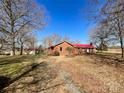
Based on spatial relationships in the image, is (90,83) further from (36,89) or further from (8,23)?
(8,23)

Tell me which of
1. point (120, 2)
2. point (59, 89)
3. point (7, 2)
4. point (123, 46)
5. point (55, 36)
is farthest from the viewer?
point (55, 36)

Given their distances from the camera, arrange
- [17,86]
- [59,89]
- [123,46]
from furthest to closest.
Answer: [123,46] < [17,86] < [59,89]

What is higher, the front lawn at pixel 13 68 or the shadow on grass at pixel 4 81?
the front lawn at pixel 13 68

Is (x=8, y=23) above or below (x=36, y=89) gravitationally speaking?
above

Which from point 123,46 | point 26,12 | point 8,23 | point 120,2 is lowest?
point 123,46

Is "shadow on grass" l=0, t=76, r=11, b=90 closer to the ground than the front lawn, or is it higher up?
closer to the ground

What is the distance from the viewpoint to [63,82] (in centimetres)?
874

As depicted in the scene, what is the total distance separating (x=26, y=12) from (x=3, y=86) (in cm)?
1609

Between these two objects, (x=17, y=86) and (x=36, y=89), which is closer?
(x=36, y=89)

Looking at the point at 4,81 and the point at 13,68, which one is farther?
the point at 13,68

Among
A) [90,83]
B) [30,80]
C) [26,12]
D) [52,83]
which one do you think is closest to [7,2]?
[26,12]

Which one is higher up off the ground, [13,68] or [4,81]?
[13,68]

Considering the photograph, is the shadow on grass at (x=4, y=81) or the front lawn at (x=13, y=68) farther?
the front lawn at (x=13, y=68)

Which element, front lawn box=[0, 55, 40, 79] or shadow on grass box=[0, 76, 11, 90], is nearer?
shadow on grass box=[0, 76, 11, 90]
